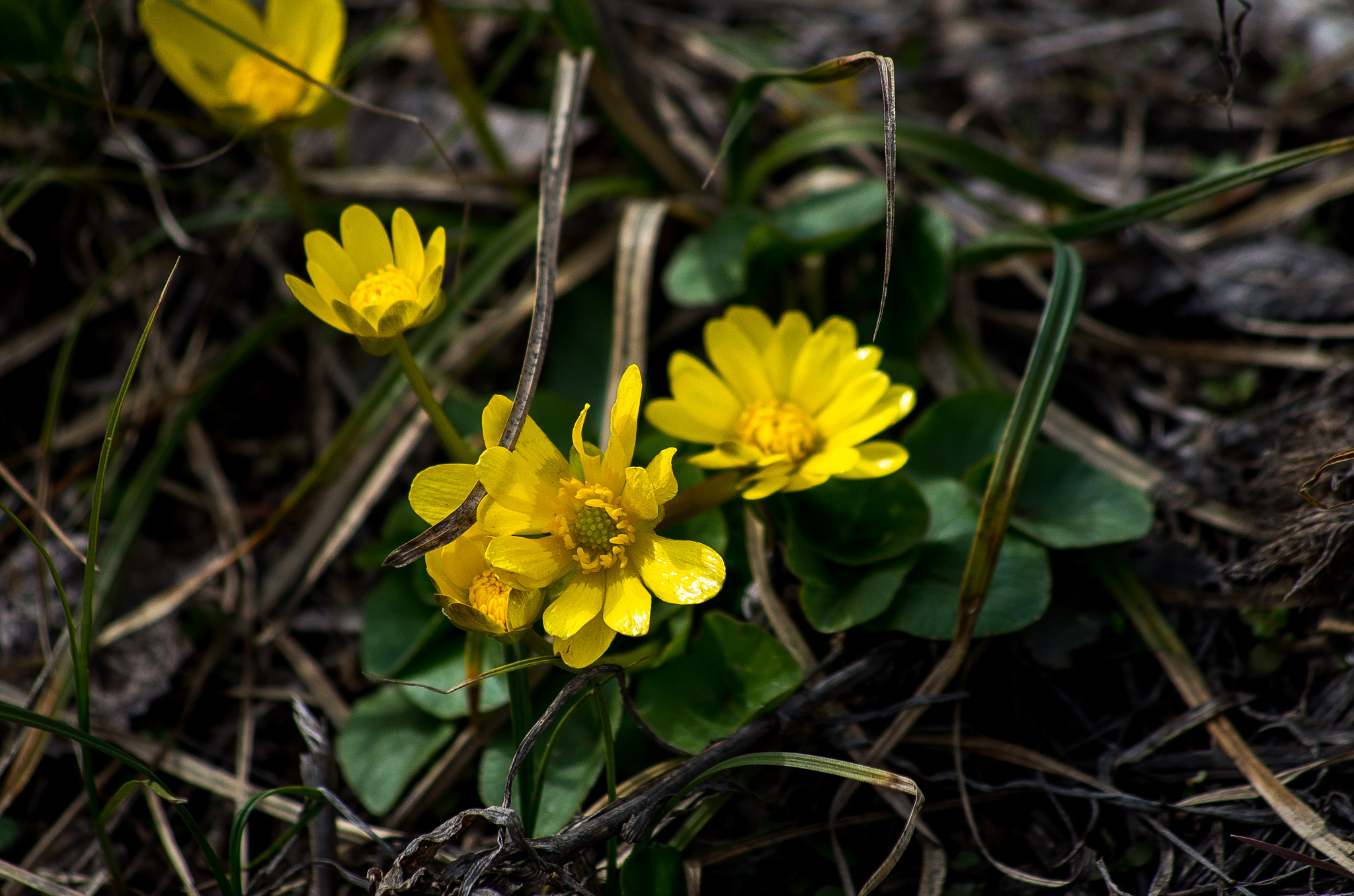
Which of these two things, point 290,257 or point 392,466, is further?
point 290,257

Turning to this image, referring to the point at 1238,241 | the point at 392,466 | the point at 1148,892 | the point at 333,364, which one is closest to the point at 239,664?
the point at 392,466

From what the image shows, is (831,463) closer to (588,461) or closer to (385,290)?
(588,461)

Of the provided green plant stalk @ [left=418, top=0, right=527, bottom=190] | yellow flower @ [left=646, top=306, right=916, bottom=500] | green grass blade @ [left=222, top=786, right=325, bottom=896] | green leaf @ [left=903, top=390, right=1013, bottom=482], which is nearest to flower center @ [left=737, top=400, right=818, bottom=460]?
yellow flower @ [left=646, top=306, right=916, bottom=500]

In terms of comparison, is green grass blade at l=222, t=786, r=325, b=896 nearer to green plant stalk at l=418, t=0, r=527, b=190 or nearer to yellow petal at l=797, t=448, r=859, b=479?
yellow petal at l=797, t=448, r=859, b=479

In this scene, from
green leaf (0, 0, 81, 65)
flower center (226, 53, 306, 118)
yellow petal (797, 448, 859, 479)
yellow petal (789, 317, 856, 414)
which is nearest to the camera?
yellow petal (797, 448, 859, 479)

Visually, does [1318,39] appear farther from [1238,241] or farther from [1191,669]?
[1191,669]
